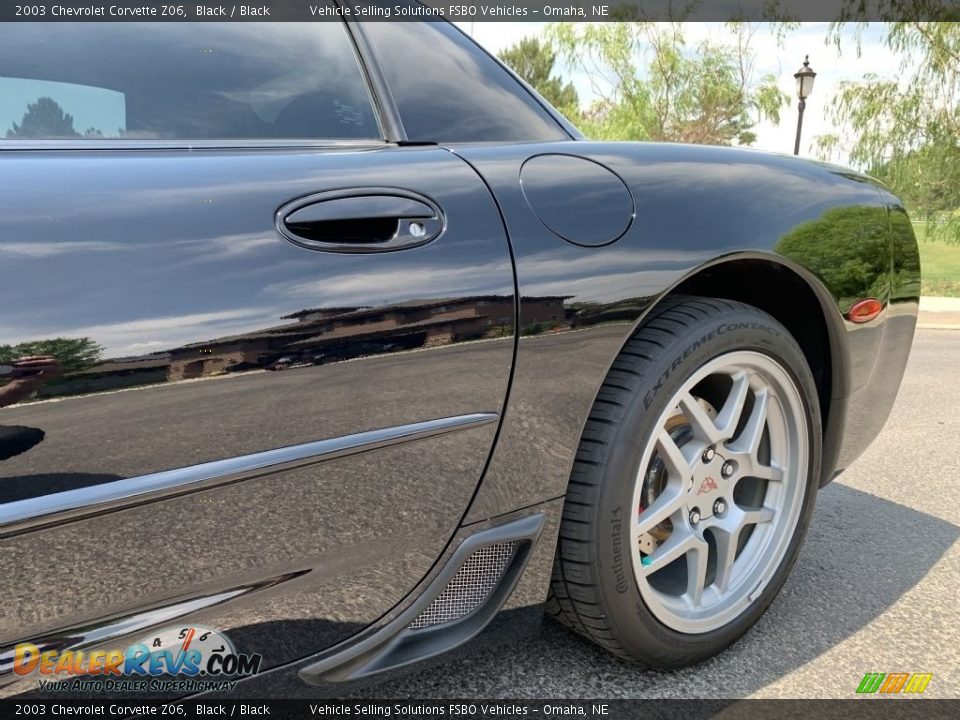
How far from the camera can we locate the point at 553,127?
5.69 feet

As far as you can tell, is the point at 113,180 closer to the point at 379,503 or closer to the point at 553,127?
the point at 379,503

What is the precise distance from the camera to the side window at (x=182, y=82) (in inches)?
53.1

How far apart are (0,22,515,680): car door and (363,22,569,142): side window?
0.52 ft

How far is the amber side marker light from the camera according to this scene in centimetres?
189

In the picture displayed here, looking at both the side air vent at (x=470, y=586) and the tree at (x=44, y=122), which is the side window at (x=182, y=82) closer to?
the tree at (x=44, y=122)

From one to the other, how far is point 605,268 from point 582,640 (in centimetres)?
98

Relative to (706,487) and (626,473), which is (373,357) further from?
(706,487)

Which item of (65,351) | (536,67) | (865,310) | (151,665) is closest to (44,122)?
(65,351)

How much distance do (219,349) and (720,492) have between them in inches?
50.1

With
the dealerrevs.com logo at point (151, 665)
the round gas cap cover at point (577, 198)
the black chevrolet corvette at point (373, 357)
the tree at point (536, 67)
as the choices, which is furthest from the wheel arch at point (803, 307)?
the tree at point (536, 67)

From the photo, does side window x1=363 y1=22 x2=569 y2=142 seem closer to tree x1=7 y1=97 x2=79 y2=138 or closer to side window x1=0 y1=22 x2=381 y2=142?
side window x1=0 y1=22 x2=381 y2=142

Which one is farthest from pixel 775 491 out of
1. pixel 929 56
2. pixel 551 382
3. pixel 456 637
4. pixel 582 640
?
pixel 929 56

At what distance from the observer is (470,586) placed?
54.3 inches

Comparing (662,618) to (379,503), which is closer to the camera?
(379,503)
